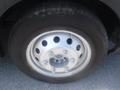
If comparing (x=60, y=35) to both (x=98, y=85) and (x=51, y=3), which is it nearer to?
(x=51, y=3)

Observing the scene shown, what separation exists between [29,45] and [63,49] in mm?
286

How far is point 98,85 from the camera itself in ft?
9.05

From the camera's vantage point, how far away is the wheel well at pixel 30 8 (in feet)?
7.61

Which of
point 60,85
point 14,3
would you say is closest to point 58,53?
point 60,85

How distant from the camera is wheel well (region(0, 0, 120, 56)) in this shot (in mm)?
2320

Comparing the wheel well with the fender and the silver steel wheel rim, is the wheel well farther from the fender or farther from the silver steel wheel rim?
the silver steel wheel rim

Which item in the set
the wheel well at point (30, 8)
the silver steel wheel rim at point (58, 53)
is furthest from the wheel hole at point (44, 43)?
the wheel well at point (30, 8)

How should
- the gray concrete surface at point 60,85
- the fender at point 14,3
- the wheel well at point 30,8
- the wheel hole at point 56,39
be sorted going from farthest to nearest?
→ the gray concrete surface at point 60,85, the wheel hole at point 56,39, the wheel well at point 30,8, the fender at point 14,3

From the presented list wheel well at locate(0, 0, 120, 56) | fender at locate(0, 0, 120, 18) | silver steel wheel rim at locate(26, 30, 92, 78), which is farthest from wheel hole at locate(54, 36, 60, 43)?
fender at locate(0, 0, 120, 18)

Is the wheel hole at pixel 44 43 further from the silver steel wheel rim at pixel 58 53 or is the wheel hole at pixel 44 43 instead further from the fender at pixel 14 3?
the fender at pixel 14 3

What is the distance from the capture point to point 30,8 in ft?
7.49

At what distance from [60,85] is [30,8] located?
83 centimetres

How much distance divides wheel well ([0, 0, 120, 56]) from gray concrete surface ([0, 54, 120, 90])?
0.36m

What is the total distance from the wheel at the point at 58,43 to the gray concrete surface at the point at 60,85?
11 centimetres
